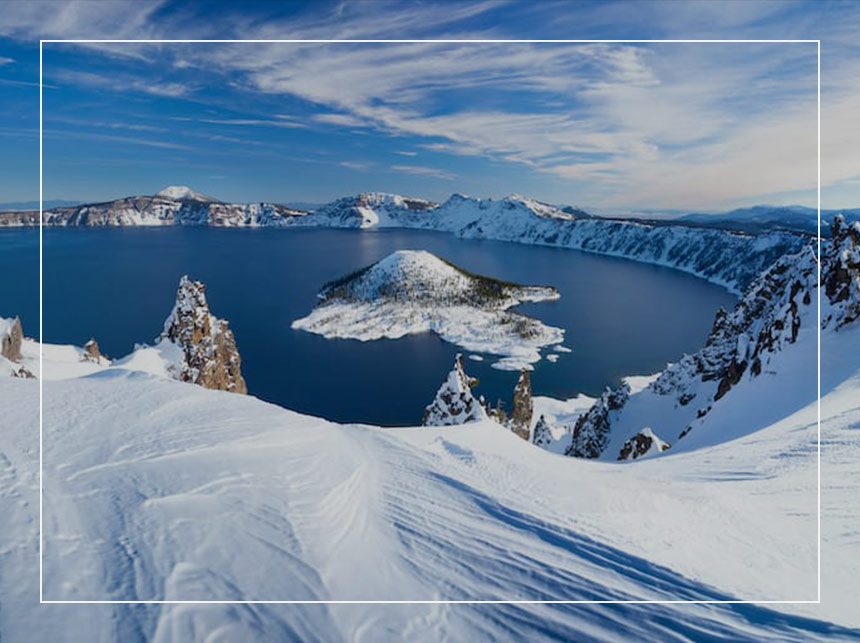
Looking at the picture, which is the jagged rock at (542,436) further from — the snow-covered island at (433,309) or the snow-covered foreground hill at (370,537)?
the snow-covered foreground hill at (370,537)

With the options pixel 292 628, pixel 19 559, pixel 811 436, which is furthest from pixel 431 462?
pixel 811 436

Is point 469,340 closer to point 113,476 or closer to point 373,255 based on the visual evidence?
point 113,476

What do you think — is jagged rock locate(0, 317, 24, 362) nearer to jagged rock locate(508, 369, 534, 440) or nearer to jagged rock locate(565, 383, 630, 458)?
jagged rock locate(508, 369, 534, 440)

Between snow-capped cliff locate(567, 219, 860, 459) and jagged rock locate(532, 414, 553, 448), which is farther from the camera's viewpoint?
jagged rock locate(532, 414, 553, 448)

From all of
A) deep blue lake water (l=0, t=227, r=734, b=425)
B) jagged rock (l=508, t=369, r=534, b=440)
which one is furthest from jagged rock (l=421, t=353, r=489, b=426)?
deep blue lake water (l=0, t=227, r=734, b=425)

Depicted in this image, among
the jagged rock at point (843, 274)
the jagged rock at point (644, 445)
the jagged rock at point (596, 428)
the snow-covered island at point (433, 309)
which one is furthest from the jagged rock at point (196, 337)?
the snow-covered island at point (433, 309)

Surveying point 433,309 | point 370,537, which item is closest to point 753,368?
point 370,537
